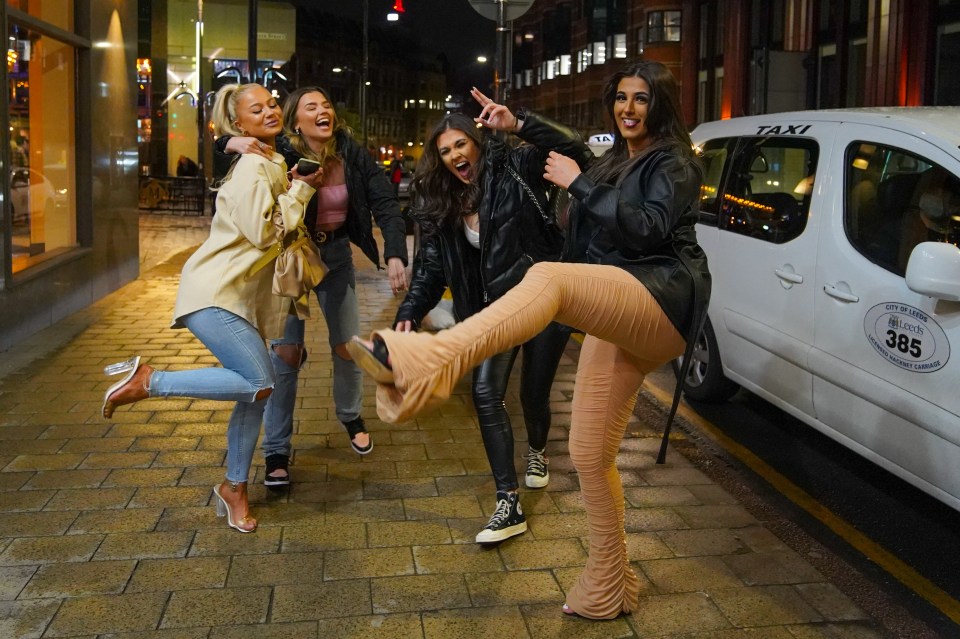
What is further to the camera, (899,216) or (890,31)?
(890,31)

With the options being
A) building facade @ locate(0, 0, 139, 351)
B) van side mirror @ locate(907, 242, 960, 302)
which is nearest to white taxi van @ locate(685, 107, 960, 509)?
van side mirror @ locate(907, 242, 960, 302)

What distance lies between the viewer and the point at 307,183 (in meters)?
4.30

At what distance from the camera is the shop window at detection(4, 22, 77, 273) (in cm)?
859

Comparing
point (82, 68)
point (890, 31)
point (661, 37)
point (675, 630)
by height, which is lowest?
point (675, 630)

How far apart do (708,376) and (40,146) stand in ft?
21.9

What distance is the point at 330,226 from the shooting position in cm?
493

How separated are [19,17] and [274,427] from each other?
544cm

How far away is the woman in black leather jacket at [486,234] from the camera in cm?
426

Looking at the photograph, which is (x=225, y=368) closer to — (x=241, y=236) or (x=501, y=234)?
(x=241, y=236)

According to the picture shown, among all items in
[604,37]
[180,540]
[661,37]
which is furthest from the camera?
[604,37]

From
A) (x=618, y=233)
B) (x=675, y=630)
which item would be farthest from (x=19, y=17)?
(x=675, y=630)

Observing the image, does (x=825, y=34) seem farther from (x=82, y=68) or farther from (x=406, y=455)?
(x=406, y=455)

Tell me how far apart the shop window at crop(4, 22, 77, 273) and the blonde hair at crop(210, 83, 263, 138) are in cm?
461

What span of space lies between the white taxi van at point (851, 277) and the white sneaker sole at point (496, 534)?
70.4 inches
